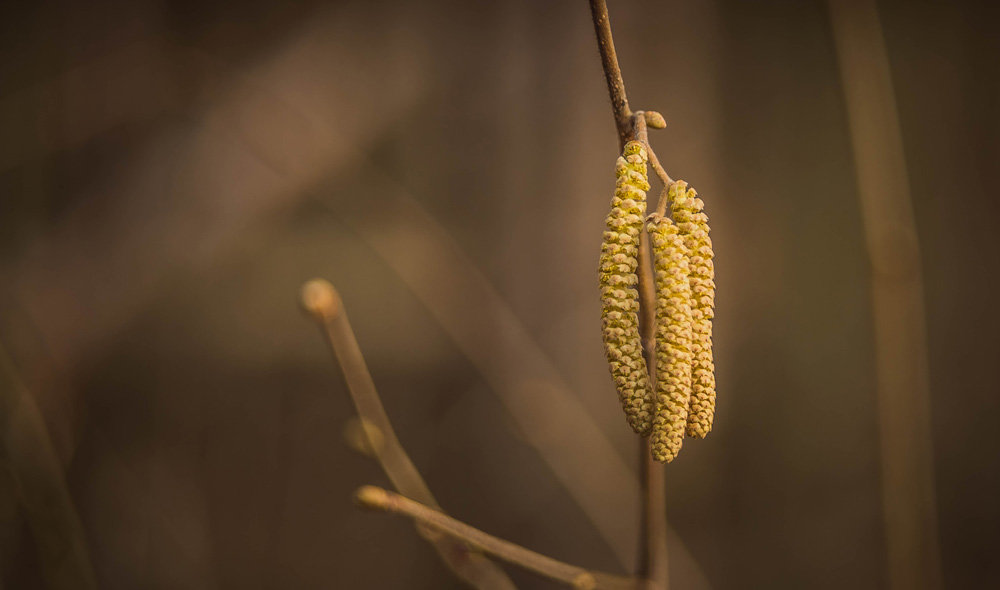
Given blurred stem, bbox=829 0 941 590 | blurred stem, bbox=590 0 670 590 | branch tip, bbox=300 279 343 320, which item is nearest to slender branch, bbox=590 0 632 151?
blurred stem, bbox=590 0 670 590

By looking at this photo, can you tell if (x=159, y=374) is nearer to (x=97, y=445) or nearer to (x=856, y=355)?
(x=97, y=445)

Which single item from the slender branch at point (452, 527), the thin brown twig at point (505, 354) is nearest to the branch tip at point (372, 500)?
the slender branch at point (452, 527)

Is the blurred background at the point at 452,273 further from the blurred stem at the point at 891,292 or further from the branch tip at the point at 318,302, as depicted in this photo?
the branch tip at the point at 318,302

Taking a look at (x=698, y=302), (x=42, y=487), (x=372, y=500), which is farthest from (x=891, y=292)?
(x=42, y=487)

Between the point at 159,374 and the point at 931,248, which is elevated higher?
the point at 931,248

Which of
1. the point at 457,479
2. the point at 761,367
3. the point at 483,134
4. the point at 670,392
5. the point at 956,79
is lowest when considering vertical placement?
the point at 457,479

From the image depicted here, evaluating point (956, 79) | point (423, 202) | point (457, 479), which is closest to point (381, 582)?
point (457, 479)

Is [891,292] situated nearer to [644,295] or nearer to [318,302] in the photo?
[644,295]

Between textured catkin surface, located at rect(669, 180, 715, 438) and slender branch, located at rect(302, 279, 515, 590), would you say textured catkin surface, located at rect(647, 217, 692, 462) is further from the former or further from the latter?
slender branch, located at rect(302, 279, 515, 590)
